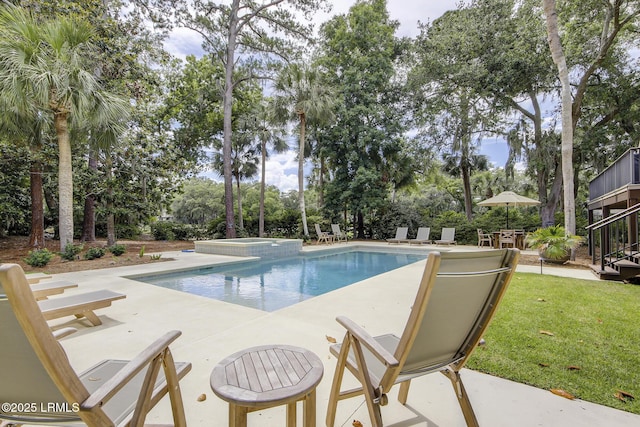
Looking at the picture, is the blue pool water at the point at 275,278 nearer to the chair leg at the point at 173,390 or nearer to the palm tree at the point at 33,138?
the chair leg at the point at 173,390

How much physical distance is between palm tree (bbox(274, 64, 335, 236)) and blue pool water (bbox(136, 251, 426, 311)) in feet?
17.2

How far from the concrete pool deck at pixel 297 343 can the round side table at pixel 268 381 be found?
18.4 inches

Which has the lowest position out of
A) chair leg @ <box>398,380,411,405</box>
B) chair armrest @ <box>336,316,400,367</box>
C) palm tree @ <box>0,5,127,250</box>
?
chair leg @ <box>398,380,411,405</box>

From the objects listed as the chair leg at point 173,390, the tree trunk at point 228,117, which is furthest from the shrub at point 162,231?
the chair leg at point 173,390

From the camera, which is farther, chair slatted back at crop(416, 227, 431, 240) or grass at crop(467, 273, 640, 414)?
chair slatted back at crop(416, 227, 431, 240)

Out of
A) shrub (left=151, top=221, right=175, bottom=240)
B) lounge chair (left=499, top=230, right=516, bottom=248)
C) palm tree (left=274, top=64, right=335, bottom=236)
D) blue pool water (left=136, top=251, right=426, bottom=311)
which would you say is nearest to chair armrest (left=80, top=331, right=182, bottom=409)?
blue pool water (left=136, top=251, right=426, bottom=311)

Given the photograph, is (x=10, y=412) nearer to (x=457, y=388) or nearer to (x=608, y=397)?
(x=457, y=388)

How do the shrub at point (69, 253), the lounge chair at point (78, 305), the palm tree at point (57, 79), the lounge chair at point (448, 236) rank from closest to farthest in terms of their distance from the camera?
the lounge chair at point (78, 305) < the palm tree at point (57, 79) < the shrub at point (69, 253) < the lounge chair at point (448, 236)

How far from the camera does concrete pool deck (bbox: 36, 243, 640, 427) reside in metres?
1.76

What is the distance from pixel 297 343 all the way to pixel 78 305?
7.48 ft

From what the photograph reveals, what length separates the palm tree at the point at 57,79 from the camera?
20.0ft

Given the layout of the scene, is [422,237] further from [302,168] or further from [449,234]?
[302,168]

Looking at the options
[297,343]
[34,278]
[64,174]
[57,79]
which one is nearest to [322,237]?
[64,174]

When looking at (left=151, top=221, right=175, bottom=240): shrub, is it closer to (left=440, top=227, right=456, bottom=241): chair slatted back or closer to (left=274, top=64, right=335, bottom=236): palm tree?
(left=274, top=64, right=335, bottom=236): palm tree
